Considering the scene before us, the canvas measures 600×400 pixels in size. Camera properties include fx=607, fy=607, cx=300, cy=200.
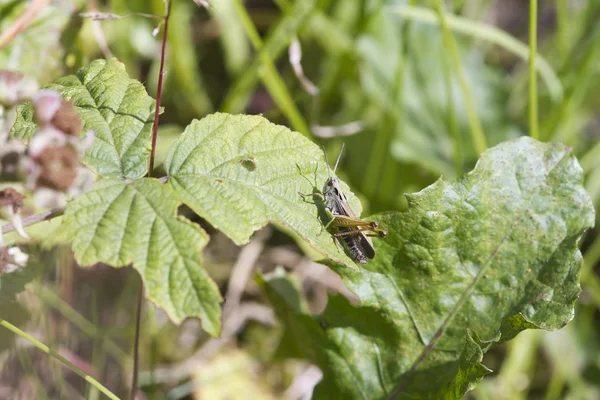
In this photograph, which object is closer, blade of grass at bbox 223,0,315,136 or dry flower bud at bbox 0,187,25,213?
dry flower bud at bbox 0,187,25,213

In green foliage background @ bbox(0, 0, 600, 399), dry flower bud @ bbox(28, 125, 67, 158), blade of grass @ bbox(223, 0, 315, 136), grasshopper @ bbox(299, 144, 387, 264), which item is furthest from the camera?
blade of grass @ bbox(223, 0, 315, 136)

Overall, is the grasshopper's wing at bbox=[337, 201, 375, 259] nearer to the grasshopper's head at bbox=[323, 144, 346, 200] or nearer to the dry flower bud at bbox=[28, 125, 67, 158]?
the grasshopper's head at bbox=[323, 144, 346, 200]

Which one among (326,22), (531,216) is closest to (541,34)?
(326,22)

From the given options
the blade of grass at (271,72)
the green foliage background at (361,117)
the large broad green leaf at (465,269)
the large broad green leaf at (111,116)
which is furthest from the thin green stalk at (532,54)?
the large broad green leaf at (111,116)

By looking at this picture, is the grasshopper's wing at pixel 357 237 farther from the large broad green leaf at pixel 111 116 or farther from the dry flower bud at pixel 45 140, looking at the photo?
the dry flower bud at pixel 45 140

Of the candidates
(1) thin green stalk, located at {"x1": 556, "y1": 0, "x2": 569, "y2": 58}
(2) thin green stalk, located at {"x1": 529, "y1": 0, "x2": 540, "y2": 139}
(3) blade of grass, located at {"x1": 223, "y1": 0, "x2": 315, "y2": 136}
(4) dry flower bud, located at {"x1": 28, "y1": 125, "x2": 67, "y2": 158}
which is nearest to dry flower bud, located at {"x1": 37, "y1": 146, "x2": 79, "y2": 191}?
(4) dry flower bud, located at {"x1": 28, "y1": 125, "x2": 67, "y2": 158}

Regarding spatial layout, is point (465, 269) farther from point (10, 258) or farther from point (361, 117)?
point (361, 117)
